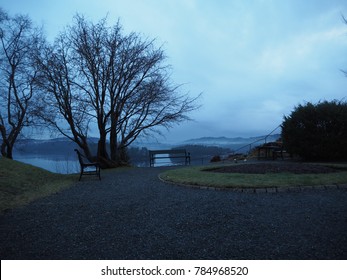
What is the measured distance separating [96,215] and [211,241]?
2.37 metres

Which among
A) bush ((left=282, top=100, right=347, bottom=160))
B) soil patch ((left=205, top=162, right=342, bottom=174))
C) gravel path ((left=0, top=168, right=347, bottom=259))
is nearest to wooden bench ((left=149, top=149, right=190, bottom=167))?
bush ((left=282, top=100, right=347, bottom=160))

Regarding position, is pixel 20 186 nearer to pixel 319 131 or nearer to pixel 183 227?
pixel 183 227

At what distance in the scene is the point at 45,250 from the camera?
304 cm

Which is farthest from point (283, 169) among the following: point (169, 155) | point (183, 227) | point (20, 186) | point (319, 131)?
point (169, 155)

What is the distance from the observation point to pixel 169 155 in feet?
55.9

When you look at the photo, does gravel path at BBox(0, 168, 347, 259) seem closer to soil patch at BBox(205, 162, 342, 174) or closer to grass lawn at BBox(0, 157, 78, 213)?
grass lawn at BBox(0, 157, 78, 213)

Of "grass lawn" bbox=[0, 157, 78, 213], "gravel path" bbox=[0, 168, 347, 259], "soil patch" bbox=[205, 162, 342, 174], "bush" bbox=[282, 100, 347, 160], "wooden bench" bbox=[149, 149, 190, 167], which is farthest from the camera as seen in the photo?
"wooden bench" bbox=[149, 149, 190, 167]

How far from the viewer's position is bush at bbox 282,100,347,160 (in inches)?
479

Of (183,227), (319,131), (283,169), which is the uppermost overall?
(319,131)

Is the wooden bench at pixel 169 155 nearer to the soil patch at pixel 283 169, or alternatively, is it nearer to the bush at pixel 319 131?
the bush at pixel 319 131

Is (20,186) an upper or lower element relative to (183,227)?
upper

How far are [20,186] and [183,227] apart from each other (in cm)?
575

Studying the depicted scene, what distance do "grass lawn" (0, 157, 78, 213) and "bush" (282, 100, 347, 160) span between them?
1109cm

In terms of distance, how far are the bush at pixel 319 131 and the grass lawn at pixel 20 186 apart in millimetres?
11089
